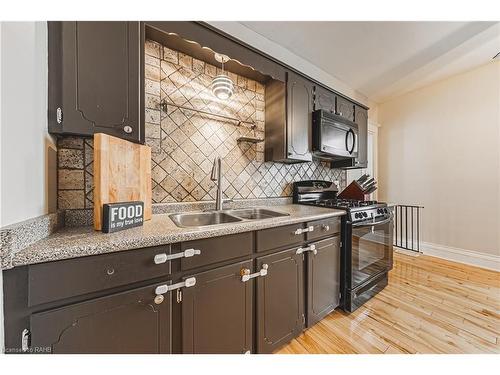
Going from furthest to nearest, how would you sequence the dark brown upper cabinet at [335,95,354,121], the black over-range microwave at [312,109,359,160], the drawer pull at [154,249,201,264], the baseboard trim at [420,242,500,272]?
the baseboard trim at [420,242,500,272] < the dark brown upper cabinet at [335,95,354,121] < the black over-range microwave at [312,109,359,160] < the drawer pull at [154,249,201,264]

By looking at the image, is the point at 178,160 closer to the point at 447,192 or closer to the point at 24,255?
the point at 24,255

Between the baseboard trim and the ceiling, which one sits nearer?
the ceiling

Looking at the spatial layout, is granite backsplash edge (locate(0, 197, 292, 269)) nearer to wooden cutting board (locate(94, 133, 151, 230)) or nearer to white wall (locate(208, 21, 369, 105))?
wooden cutting board (locate(94, 133, 151, 230))

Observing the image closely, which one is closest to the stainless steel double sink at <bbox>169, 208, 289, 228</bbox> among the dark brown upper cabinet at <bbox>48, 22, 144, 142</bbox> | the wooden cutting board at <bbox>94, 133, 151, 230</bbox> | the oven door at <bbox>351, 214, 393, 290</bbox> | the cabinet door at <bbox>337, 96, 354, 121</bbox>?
the wooden cutting board at <bbox>94, 133, 151, 230</bbox>

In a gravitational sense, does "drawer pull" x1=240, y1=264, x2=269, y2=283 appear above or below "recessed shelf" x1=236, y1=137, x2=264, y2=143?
below

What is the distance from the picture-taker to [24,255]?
0.64m

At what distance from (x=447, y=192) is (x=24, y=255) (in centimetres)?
436

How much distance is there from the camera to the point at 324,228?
157 cm

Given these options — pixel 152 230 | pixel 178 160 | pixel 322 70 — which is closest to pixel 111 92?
pixel 178 160

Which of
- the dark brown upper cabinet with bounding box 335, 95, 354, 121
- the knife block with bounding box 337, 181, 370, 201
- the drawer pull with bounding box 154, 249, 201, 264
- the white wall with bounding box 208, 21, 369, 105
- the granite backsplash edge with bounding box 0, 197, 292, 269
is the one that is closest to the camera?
the granite backsplash edge with bounding box 0, 197, 292, 269

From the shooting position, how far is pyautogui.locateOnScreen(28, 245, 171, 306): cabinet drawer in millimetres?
668

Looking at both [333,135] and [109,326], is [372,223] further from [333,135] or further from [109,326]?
[109,326]

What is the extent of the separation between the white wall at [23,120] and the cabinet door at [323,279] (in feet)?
5.07

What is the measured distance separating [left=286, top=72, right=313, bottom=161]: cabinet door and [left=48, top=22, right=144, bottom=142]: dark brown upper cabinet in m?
1.26
